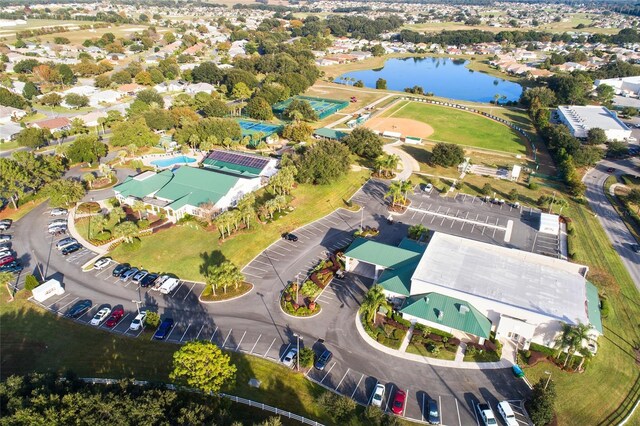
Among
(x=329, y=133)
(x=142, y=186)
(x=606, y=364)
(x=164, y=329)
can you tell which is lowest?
(x=164, y=329)

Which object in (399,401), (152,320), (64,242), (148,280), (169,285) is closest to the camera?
(399,401)

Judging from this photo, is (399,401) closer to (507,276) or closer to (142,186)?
(507,276)

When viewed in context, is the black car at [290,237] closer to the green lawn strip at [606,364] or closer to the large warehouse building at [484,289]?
the large warehouse building at [484,289]

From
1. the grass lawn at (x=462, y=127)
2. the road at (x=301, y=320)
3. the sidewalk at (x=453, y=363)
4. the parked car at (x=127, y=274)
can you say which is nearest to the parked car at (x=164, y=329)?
the road at (x=301, y=320)

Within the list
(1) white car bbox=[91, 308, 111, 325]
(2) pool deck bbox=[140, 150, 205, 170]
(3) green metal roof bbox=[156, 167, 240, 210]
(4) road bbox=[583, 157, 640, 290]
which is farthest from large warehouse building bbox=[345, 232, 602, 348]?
(2) pool deck bbox=[140, 150, 205, 170]

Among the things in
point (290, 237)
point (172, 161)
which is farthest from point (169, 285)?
point (172, 161)

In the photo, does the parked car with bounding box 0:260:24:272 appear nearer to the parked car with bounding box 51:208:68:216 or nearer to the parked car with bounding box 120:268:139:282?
the parked car with bounding box 51:208:68:216
